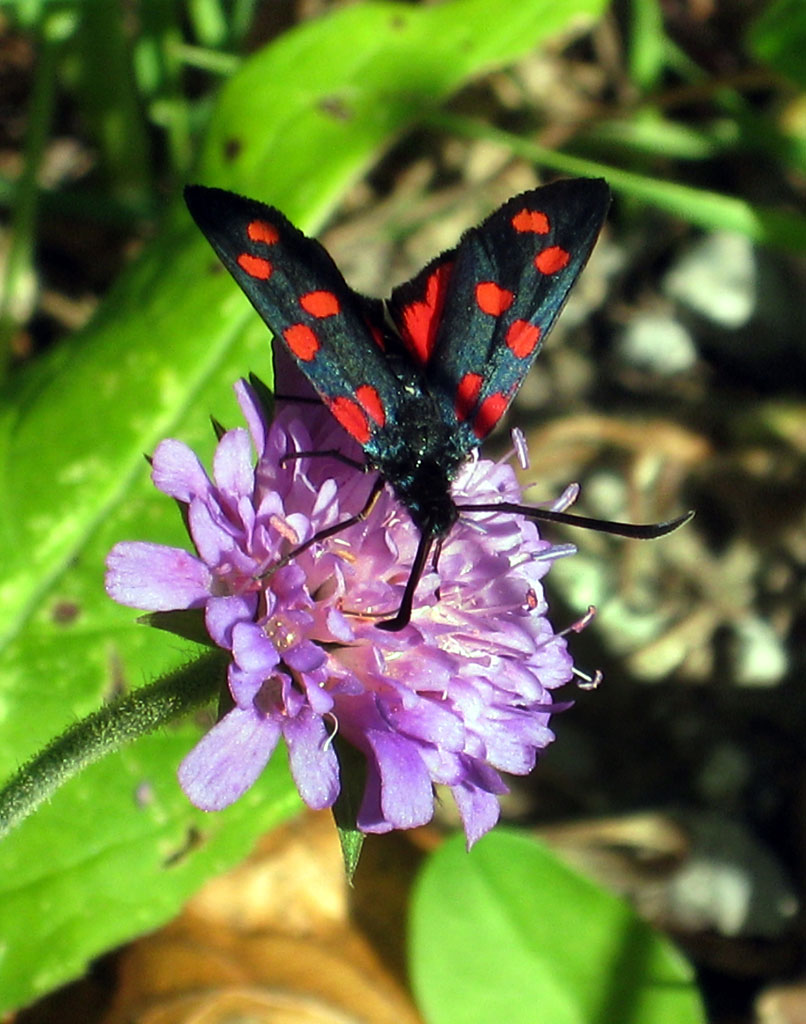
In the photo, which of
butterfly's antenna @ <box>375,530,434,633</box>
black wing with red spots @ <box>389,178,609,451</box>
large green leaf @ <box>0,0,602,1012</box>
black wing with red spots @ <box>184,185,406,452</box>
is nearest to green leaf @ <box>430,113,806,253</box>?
large green leaf @ <box>0,0,602,1012</box>

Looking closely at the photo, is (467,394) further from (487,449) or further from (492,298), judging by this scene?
(487,449)

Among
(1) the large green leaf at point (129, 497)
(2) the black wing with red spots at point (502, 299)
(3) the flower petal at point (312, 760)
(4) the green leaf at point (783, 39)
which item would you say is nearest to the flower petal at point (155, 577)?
(3) the flower petal at point (312, 760)

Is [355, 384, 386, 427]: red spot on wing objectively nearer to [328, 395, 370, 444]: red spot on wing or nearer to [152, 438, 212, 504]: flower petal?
[328, 395, 370, 444]: red spot on wing

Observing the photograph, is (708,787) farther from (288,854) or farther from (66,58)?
(66,58)

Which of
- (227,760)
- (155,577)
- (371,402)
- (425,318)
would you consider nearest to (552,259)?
(425,318)

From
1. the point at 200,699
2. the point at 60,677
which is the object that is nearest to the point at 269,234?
the point at 200,699

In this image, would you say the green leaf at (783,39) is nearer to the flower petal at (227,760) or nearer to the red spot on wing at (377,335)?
the red spot on wing at (377,335)

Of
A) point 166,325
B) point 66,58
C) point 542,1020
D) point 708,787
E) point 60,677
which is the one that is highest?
point 66,58
